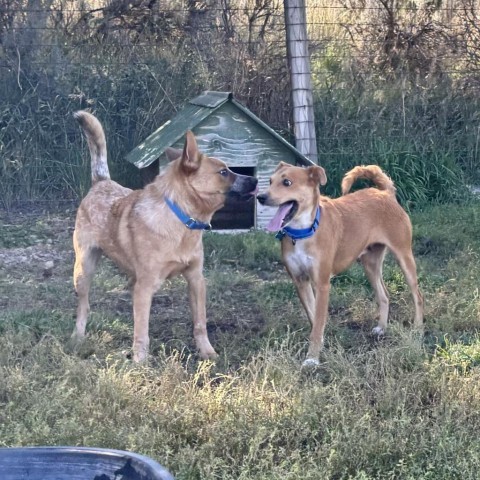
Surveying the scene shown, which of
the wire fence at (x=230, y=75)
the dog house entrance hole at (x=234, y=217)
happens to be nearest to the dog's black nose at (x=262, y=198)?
the dog house entrance hole at (x=234, y=217)

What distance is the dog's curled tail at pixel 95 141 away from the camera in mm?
6238

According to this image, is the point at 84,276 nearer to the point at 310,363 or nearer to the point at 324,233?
the point at 324,233

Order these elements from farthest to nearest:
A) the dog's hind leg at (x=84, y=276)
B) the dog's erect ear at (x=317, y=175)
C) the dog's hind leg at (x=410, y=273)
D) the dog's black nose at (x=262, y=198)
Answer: the dog's hind leg at (x=410, y=273), the dog's hind leg at (x=84, y=276), the dog's erect ear at (x=317, y=175), the dog's black nose at (x=262, y=198)

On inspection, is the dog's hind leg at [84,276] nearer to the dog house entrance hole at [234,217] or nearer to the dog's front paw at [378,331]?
the dog's front paw at [378,331]

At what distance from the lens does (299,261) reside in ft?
18.6

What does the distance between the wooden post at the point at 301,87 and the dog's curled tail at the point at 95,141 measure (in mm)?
3187

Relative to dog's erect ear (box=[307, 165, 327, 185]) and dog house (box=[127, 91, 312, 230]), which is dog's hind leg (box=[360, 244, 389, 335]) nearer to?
dog's erect ear (box=[307, 165, 327, 185])

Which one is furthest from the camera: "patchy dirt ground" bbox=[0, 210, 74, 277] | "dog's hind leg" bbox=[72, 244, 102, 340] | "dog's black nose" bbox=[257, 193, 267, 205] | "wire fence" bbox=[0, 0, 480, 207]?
"wire fence" bbox=[0, 0, 480, 207]

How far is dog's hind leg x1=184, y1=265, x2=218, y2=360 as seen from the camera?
5.56 metres

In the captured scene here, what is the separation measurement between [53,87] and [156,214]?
4.69 meters

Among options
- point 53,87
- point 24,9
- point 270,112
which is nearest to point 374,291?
point 270,112

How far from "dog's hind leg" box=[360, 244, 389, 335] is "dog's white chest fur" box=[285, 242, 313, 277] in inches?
31.3

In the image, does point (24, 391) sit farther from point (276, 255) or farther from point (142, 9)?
point (142, 9)

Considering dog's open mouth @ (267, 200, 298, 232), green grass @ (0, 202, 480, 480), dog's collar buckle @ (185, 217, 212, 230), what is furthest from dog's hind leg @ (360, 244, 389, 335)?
dog's collar buckle @ (185, 217, 212, 230)
